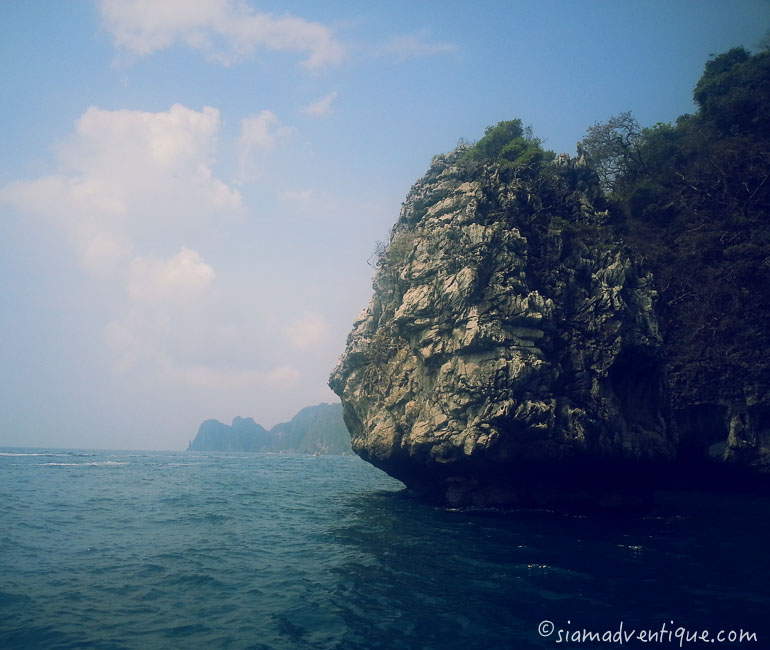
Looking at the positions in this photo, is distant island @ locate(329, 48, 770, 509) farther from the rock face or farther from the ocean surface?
→ the ocean surface

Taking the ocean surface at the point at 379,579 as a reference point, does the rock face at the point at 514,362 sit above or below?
above

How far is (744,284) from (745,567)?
770 inches

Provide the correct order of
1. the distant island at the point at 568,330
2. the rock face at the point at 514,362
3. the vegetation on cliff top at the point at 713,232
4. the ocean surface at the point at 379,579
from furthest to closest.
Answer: the vegetation on cliff top at the point at 713,232, the distant island at the point at 568,330, the rock face at the point at 514,362, the ocean surface at the point at 379,579

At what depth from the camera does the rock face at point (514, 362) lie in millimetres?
19688

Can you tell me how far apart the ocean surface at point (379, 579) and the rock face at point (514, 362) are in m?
2.50

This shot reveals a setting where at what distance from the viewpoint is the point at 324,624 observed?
891cm

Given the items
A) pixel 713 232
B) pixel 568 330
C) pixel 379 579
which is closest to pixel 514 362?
pixel 568 330

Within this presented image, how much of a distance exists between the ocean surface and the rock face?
2.50 meters

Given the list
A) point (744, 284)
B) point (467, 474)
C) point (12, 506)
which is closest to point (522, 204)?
point (744, 284)

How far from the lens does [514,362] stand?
773 inches

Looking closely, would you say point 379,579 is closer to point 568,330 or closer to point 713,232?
point 568,330

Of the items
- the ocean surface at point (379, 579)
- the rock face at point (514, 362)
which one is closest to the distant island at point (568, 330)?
the rock face at point (514, 362)

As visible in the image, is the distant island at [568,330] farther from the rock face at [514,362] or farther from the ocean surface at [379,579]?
the ocean surface at [379,579]

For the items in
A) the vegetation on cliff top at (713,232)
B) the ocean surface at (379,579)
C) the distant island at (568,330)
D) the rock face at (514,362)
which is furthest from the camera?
the vegetation on cliff top at (713,232)
